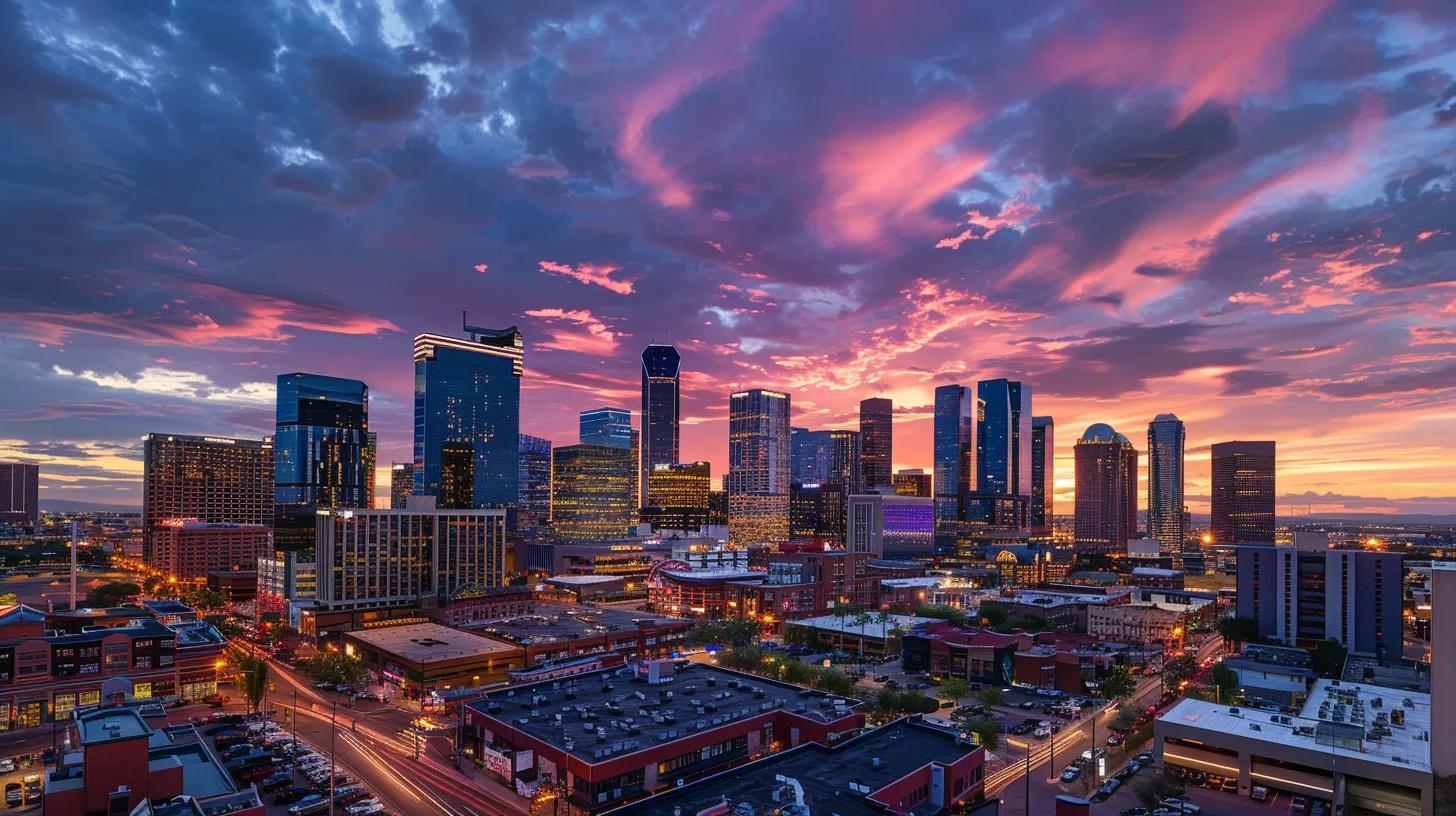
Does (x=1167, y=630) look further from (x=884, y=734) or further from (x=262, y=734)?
(x=262, y=734)

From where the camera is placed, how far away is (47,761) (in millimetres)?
62094

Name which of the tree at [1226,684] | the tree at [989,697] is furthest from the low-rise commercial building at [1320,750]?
the tree at [989,697]

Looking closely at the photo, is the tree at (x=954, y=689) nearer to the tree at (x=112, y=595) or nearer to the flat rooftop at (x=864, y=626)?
the flat rooftop at (x=864, y=626)

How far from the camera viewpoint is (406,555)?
139500 mm

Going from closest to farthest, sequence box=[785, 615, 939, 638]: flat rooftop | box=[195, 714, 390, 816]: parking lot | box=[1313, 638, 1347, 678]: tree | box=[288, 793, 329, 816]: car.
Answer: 1. box=[288, 793, 329, 816]: car
2. box=[195, 714, 390, 816]: parking lot
3. box=[1313, 638, 1347, 678]: tree
4. box=[785, 615, 939, 638]: flat rooftop

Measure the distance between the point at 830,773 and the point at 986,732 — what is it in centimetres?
2692

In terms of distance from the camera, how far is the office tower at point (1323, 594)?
113812mm

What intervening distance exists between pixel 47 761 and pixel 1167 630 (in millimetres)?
148733

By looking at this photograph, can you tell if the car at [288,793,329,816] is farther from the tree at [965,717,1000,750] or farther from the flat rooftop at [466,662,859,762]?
the tree at [965,717,1000,750]

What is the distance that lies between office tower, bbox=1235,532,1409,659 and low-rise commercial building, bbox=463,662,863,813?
95.5 meters

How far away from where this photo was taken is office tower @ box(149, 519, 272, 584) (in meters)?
184

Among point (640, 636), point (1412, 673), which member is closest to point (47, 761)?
point (640, 636)

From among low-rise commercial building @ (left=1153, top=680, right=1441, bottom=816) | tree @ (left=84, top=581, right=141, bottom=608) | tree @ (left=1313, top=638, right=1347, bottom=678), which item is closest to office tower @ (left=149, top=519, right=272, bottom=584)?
tree @ (left=84, top=581, right=141, bottom=608)

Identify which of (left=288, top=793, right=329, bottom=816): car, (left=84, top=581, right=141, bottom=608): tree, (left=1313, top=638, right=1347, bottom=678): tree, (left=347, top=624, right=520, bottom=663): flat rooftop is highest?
(left=288, top=793, right=329, bottom=816): car
